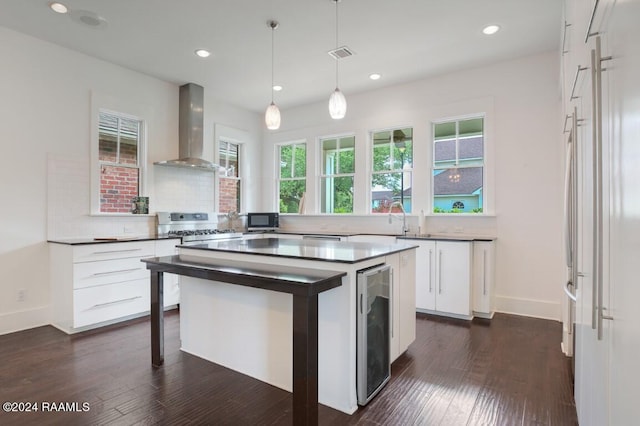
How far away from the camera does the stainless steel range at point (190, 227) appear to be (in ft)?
15.2

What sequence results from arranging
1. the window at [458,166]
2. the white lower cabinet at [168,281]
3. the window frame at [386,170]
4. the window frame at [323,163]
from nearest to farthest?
the white lower cabinet at [168,281] < the window at [458,166] < the window frame at [386,170] < the window frame at [323,163]

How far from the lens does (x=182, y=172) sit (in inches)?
204

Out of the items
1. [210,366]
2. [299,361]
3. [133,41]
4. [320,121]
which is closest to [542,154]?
[320,121]

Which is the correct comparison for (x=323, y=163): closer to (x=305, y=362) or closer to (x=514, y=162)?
(x=514, y=162)

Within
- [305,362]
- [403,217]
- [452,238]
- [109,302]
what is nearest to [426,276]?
[452,238]

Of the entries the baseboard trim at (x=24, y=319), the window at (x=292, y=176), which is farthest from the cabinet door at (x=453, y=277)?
the baseboard trim at (x=24, y=319)

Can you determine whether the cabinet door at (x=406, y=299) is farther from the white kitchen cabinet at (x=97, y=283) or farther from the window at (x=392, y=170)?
the white kitchen cabinet at (x=97, y=283)

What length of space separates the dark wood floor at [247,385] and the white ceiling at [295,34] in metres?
3.07

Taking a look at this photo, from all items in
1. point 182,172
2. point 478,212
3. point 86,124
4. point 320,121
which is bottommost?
point 478,212

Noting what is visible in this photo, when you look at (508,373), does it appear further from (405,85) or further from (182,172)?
(182,172)

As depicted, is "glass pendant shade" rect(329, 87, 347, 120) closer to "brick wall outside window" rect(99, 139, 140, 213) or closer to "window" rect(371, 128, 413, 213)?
"window" rect(371, 128, 413, 213)

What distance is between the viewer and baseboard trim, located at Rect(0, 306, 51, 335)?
3.46m

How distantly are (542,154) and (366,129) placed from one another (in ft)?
7.76

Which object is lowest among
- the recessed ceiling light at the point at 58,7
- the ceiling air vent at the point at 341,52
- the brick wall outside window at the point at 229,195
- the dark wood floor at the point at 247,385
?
the dark wood floor at the point at 247,385
